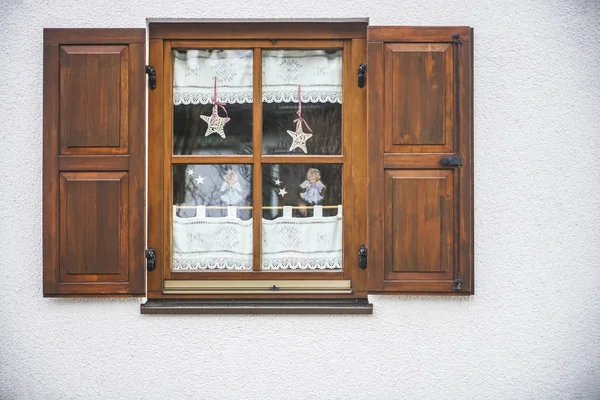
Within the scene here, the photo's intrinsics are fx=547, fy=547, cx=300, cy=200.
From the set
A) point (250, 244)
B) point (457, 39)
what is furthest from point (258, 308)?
point (457, 39)

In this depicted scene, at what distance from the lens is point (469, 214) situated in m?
3.31

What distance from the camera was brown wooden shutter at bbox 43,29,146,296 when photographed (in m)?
3.32

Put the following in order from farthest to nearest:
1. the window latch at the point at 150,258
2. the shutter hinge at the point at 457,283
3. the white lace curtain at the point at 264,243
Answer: the white lace curtain at the point at 264,243 < the window latch at the point at 150,258 < the shutter hinge at the point at 457,283

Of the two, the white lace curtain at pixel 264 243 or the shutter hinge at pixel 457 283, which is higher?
the white lace curtain at pixel 264 243

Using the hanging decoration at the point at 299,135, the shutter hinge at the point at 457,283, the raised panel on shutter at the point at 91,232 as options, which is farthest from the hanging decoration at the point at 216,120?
the shutter hinge at the point at 457,283

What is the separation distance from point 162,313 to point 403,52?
7.13 feet

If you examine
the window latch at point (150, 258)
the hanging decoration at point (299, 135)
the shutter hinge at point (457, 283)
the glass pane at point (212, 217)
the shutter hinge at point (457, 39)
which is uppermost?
the shutter hinge at point (457, 39)

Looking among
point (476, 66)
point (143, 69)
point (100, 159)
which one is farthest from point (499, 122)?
point (100, 159)

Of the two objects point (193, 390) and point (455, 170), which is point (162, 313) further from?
point (455, 170)

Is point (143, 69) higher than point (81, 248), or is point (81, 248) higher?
point (143, 69)

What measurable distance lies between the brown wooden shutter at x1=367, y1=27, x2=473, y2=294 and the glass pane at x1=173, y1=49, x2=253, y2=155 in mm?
811

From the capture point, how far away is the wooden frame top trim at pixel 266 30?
11.3 ft

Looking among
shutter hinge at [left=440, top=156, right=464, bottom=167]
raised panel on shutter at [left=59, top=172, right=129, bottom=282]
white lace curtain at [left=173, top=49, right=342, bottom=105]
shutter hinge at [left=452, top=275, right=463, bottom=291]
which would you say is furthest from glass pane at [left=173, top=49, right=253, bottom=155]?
shutter hinge at [left=452, top=275, right=463, bottom=291]

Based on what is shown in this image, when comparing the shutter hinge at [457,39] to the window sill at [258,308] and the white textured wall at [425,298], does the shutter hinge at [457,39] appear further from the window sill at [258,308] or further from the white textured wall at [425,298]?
the window sill at [258,308]
